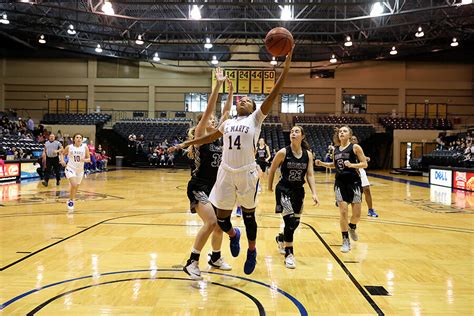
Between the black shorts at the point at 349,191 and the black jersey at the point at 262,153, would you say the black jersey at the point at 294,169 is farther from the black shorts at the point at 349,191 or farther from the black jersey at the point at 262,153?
the black jersey at the point at 262,153

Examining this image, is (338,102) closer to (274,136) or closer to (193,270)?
(274,136)

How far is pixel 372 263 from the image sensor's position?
5.50 m

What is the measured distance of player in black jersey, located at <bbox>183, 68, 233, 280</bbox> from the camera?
4.65 m

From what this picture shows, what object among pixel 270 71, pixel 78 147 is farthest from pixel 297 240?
pixel 270 71

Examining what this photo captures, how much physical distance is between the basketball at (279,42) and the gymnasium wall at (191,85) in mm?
33039

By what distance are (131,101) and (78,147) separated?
94.2 feet

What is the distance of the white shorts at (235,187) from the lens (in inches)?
170

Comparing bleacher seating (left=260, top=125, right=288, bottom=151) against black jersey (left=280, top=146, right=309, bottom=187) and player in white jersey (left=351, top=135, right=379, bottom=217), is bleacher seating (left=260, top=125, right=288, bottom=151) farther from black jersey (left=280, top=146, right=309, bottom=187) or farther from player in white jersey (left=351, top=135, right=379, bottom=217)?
black jersey (left=280, top=146, right=309, bottom=187)

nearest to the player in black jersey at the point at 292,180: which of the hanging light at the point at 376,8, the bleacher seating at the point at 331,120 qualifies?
the hanging light at the point at 376,8

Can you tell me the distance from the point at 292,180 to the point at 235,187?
145 centimetres

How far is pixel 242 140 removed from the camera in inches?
168

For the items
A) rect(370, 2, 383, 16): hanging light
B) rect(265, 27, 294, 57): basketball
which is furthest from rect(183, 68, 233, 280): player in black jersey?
rect(370, 2, 383, 16): hanging light

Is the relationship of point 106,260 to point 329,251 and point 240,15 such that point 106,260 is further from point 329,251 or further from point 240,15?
point 240,15

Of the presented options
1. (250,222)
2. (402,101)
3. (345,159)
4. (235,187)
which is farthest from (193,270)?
(402,101)
